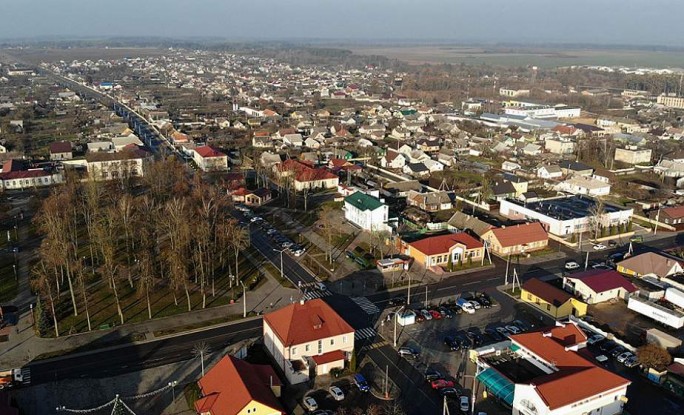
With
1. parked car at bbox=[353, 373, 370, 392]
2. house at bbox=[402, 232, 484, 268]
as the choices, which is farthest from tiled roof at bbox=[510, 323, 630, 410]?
house at bbox=[402, 232, 484, 268]

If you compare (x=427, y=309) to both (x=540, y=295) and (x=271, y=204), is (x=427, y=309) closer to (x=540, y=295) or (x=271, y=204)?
(x=540, y=295)

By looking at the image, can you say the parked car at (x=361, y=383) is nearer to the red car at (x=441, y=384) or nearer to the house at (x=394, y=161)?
the red car at (x=441, y=384)

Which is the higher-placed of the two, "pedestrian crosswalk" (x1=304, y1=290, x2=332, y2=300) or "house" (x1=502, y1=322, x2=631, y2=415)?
"house" (x1=502, y1=322, x2=631, y2=415)

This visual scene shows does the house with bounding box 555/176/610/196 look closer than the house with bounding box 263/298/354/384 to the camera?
No

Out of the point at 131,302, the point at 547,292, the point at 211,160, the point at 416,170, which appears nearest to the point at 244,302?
the point at 131,302

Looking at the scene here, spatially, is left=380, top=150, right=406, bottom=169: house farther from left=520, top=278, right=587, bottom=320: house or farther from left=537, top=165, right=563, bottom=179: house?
left=520, top=278, right=587, bottom=320: house

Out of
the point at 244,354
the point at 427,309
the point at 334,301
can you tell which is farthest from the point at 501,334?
the point at 244,354

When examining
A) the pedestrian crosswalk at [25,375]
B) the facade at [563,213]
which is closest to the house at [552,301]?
the facade at [563,213]
